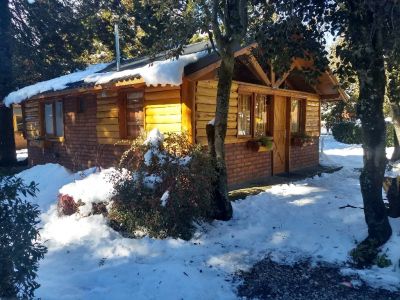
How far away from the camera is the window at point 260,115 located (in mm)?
10805

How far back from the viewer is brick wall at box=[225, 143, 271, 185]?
9.78 meters

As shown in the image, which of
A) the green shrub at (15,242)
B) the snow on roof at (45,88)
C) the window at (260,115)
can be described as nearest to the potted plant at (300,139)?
the window at (260,115)

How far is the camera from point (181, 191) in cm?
595

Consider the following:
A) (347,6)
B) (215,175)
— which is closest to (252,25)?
(347,6)

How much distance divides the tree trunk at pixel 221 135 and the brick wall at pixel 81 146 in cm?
407

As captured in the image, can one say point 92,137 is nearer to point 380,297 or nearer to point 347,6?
point 347,6

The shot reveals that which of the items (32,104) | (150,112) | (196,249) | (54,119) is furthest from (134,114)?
(32,104)

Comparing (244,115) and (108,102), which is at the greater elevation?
(108,102)

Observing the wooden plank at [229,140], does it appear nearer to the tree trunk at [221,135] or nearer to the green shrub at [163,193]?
the tree trunk at [221,135]

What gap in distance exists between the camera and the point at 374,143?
16.6ft

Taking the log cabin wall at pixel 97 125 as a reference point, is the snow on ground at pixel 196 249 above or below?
below

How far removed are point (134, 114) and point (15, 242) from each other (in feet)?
23.1

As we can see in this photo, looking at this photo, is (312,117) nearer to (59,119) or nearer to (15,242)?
(59,119)

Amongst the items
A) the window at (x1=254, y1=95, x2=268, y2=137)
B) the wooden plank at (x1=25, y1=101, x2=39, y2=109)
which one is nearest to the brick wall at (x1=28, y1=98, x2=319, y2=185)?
the window at (x1=254, y1=95, x2=268, y2=137)
